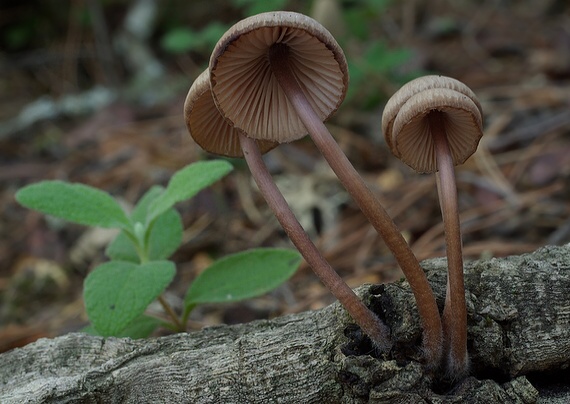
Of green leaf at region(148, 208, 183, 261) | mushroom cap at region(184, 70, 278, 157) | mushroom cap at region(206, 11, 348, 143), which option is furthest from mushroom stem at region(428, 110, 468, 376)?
green leaf at region(148, 208, 183, 261)

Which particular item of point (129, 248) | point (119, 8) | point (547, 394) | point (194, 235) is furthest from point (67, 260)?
point (119, 8)

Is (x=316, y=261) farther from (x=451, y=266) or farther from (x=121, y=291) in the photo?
(x=121, y=291)

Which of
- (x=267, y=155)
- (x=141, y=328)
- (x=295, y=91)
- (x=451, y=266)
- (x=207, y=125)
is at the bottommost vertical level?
(x=451, y=266)

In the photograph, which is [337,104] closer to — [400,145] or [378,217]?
[400,145]

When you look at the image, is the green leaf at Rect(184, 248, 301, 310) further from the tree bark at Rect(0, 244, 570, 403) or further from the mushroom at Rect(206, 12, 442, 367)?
the mushroom at Rect(206, 12, 442, 367)

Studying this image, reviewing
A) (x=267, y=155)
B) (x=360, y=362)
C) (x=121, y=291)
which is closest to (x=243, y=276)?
(x=121, y=291)

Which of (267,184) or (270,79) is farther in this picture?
(270,79)

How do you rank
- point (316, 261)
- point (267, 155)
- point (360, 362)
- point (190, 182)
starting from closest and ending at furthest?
point (360, 362) < point (316, 261) < point (190, 182) < point (267, 155)

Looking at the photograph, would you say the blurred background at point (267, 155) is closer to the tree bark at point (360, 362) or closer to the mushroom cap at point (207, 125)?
the tree bark at point (360, 362)
